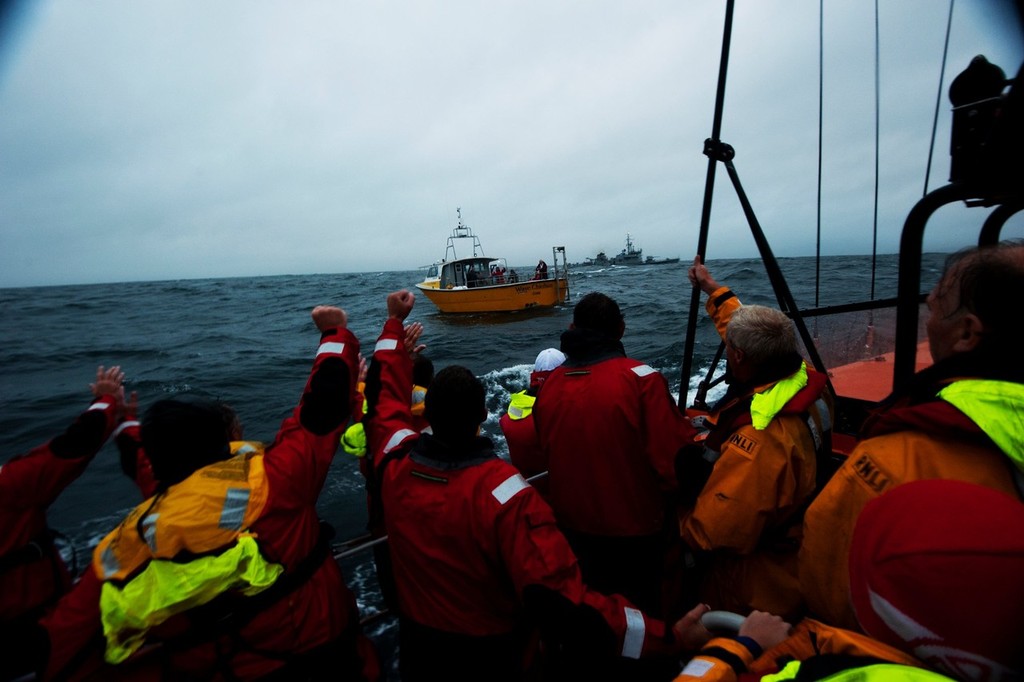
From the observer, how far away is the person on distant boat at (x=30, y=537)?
186 centimetres

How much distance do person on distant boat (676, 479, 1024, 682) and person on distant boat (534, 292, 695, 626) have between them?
127 cm

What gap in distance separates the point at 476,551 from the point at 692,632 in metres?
0.75

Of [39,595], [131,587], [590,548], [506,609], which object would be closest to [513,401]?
[590,548]

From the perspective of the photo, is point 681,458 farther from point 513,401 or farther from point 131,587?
point 131,587

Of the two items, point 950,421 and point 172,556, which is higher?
point 950,421

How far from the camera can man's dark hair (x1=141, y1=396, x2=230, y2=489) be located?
1479 mm

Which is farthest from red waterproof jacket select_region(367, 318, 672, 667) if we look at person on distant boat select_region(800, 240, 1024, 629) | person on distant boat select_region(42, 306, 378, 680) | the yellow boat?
the yellow boat

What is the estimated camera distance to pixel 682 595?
7.41 ft

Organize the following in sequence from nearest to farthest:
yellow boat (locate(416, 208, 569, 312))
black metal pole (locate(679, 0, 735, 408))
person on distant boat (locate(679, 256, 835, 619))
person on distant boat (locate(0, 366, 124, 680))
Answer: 1. person on distant boat (locate(679, 256, 835, 619))
2. person on distant boat (locate(0, 366, 124, 680))
3. black metal pole (locate(679, 0, 735, 408))
4. yellow boat (locate(416, 208, 569, 312))

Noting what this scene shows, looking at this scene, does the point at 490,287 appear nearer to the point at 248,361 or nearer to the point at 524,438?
the point at 248,361

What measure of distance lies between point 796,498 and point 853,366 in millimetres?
3482

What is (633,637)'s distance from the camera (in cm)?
145

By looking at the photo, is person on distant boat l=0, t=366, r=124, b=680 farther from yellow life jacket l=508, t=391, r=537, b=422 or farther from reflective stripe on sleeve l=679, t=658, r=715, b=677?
reflective stripe on sleeve l=679, t=658, r=715, b=677

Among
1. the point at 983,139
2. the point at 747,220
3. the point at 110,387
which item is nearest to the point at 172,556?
the point at 110,387
